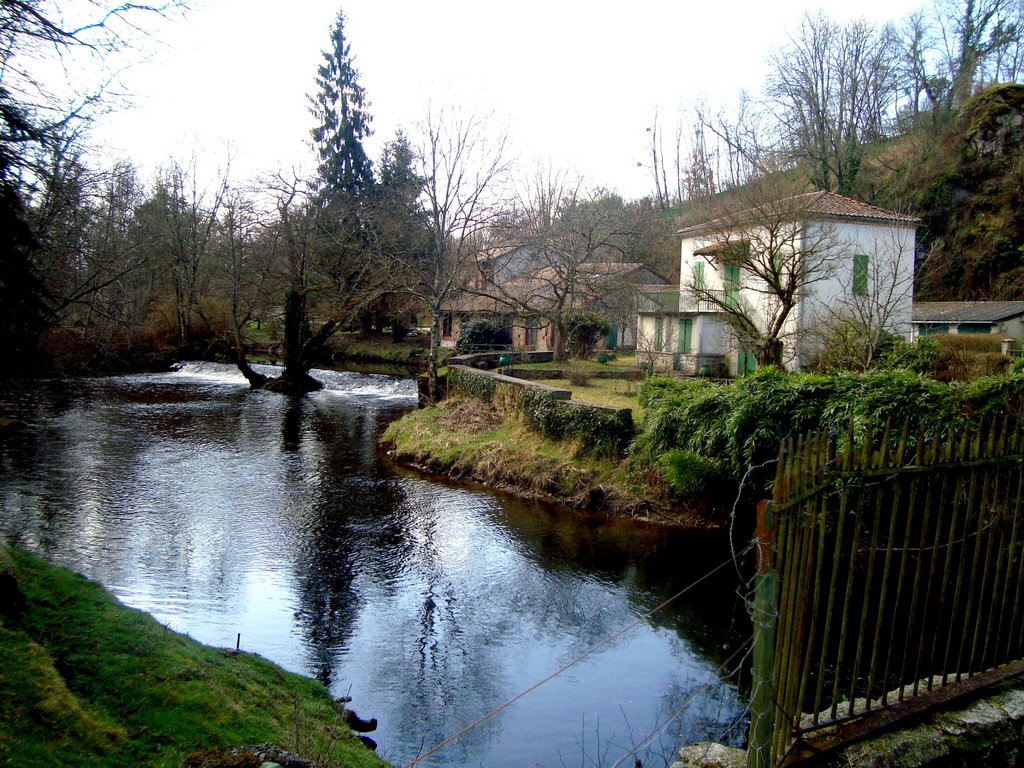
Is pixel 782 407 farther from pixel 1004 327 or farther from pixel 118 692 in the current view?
pixel 1004 327

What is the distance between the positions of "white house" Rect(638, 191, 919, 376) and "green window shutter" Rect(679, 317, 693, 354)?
42mm

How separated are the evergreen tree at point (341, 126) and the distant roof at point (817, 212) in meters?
22.2

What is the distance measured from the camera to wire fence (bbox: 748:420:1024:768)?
3.21 metres

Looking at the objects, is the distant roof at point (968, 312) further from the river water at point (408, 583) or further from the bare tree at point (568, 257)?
the river water at point (408, 583)

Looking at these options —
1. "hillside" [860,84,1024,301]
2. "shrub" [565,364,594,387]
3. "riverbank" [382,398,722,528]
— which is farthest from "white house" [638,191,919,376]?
"hillside" [860,84,1024,301]

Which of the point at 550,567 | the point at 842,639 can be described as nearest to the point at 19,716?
the point at 842,639

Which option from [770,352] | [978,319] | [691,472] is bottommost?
[691,472]

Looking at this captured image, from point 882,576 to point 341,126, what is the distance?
42.2 meters

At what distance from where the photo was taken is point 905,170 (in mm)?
36531

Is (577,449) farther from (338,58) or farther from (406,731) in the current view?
(338,58)

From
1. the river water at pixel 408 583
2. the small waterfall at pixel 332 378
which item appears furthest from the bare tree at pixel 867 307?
the small waterfall at pixel 332 378

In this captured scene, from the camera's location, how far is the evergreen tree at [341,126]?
40656 millimetres

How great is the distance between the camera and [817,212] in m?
22.0

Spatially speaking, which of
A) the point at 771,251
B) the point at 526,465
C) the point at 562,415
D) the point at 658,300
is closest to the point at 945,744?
the point at 526,465
